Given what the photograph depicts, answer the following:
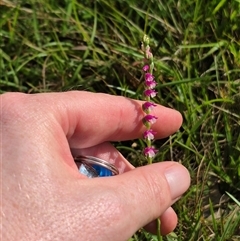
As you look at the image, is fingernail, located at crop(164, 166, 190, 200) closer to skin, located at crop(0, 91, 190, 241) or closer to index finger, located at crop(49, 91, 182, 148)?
skin, located at crop(0, 91, 190, 241)

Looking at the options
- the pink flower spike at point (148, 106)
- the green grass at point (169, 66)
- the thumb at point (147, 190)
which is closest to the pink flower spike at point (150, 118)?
the pink flower spike at point (148, 106)

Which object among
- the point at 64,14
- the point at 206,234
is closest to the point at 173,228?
the point at 206,234

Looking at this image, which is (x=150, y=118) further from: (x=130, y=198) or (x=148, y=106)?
(x=130, y=198)

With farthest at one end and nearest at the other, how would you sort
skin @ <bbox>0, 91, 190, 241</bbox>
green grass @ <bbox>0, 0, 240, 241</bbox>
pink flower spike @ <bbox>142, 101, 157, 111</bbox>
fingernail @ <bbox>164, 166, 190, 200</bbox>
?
green grass @ <bbox>0, 0, 240, 241</bbox> → pink flower spike @ <bbox>142, 101, 157, 111</bbox> → fingernail @ <bbox>164, 166, 190, 200</bbox> → skin @ <bbox>0, 91, 190, 241</bbox>

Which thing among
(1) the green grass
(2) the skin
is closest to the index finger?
(2) the skin

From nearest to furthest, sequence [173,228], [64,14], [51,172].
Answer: [51,172] < [173,228] < [64,14]

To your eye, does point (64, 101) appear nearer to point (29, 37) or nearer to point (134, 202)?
point (134, 202)

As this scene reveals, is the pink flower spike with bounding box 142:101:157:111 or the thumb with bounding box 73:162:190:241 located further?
the pink flower spike with bounding box 142:101:157:111

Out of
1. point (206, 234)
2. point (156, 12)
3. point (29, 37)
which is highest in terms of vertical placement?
point (156, 12)
